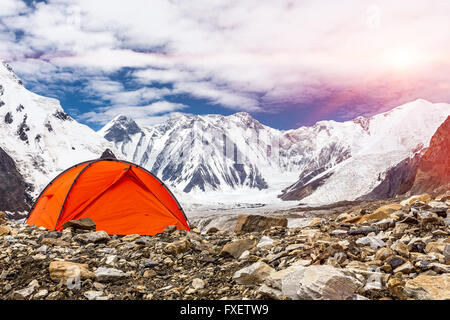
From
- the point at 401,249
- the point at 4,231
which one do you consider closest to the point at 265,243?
the point at 401,249

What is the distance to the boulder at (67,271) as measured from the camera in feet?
21.8

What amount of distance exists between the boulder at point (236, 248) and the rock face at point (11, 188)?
195511 millimetres

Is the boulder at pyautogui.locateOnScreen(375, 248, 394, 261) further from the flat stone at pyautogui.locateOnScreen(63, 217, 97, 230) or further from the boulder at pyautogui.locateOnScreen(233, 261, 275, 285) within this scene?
the flat stone at pyautogui.locateOnScreen(63, 217, 97, 230)

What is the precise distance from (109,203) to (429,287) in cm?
1129

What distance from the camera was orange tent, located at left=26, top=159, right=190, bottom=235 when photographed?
12.7 metres

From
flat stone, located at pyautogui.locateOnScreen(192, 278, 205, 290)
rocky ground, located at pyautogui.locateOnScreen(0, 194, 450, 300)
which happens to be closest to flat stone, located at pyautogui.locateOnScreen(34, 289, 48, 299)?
rocky ground, located at pyautogui.locateOnScreen(0, 194, 450, 300)

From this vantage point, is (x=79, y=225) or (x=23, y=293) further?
(x=79, y=225)

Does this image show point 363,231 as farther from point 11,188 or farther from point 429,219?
point 11,188

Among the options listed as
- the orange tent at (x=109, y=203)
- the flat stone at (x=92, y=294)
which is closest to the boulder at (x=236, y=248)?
the flat stone at (x=92, y=294)

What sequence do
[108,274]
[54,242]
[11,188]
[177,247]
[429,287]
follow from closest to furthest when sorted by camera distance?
[429,287]
[108,274]
[177,247]
[54,242]
[11,188]

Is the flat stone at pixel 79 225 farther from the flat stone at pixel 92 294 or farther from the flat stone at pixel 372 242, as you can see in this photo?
the flat stone at pixel 372 242

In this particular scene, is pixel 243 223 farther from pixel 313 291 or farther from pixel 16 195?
pixel 16 195

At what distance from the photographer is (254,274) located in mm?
6168
